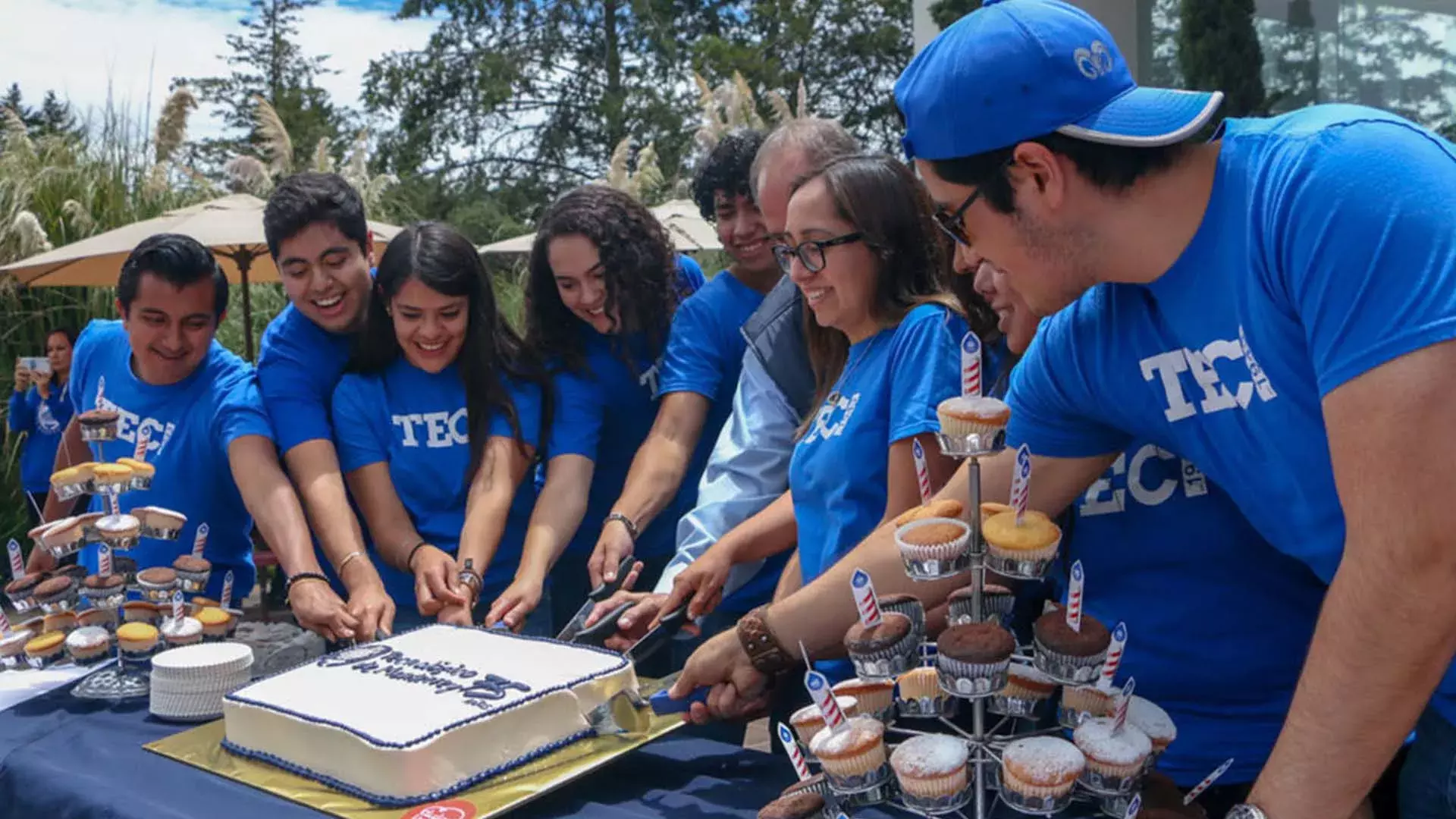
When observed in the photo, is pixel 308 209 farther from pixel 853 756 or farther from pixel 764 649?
pixel 853 756

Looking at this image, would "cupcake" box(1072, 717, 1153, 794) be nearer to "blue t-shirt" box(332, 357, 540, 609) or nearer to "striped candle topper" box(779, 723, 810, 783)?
"striped candle topper" box(779, 723, 810, 783)

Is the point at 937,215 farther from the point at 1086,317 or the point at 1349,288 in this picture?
the point at 1349,288

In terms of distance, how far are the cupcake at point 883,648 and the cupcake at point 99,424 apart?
5.66 feet

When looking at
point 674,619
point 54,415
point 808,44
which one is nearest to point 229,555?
point 674,619

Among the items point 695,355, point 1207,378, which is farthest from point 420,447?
point 1207,378

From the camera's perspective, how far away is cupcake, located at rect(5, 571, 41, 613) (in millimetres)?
2352

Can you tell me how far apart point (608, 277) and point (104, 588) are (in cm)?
136

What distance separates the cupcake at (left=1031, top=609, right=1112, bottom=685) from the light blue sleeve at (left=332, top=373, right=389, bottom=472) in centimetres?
185

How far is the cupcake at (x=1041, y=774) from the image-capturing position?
121cm

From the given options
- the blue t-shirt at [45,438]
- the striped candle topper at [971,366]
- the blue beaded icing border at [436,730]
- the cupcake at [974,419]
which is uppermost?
the striped candle topper at [971,366]

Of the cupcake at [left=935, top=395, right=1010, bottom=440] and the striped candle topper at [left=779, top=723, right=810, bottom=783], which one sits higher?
the cupcake at [left=935, top=395, right=1010, bottom=440]

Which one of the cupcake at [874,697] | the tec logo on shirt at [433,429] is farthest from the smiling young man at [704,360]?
the cupcake at [874,697]

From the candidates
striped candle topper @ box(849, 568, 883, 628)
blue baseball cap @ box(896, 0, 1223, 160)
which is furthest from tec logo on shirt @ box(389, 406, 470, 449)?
blue baseball cap @ box(896, 0, 1223, 160)

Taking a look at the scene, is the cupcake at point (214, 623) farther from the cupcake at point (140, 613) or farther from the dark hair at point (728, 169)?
the dark hair at point (728, 169)
